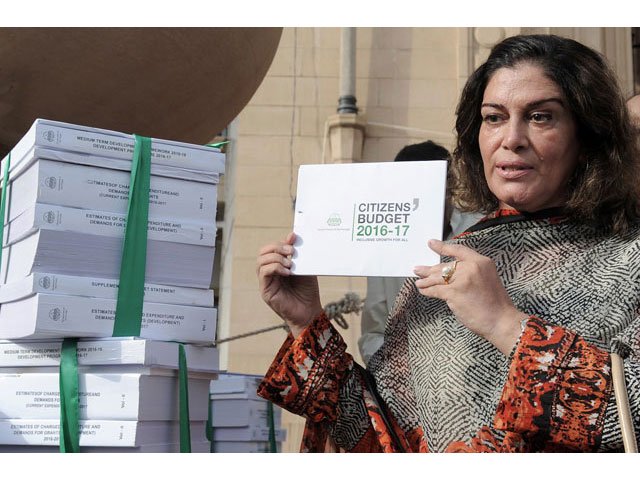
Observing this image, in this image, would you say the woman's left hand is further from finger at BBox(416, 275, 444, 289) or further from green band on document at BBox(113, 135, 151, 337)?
green band on document at BBox(113, 135, 151, 337)

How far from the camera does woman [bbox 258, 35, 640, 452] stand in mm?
1480

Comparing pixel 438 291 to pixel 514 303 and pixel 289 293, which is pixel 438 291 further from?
pixel 289 293

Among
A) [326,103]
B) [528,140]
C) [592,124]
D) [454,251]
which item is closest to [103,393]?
[454,251]

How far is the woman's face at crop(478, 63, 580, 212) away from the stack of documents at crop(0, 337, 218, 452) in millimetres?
730

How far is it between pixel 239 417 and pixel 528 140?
1259mm

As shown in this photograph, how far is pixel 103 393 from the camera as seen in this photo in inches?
71.7

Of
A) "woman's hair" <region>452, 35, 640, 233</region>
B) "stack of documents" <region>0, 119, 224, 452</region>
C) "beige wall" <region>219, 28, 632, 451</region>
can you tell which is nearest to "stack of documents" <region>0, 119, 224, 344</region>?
"stack of documents" <region>0, 119, 224, 452</region>

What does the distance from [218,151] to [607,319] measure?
0.90 m

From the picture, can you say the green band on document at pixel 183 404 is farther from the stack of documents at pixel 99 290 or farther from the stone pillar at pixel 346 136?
the stone pillar at pixel 346 136

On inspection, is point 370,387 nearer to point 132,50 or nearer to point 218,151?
point 218,151

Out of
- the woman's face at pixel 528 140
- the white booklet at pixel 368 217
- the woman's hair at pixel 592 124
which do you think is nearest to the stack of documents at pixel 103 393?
the white booklet at pixel 368 217

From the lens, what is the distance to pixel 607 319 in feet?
5.13

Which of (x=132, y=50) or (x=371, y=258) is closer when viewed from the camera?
(x=371, y=258)

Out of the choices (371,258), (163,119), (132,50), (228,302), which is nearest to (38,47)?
(132,50)
